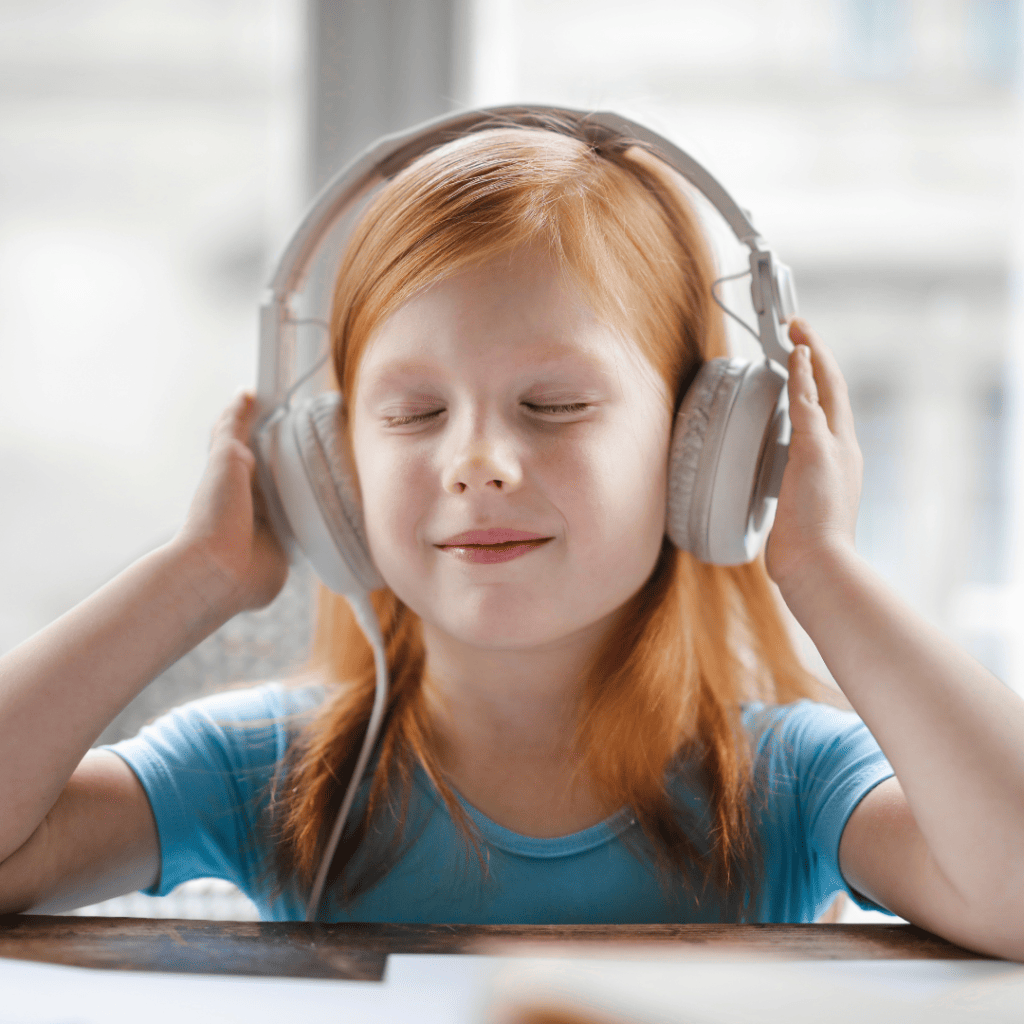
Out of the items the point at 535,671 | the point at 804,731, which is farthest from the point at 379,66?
the point at 804,731

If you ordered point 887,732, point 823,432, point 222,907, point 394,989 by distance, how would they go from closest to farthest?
point 394,989 → point 887,732 → point 823,432 → point 222,907

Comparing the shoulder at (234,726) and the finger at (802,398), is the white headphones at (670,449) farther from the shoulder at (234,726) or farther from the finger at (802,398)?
the shoulder at (234,726)

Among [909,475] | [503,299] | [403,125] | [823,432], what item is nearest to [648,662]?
[823,432]

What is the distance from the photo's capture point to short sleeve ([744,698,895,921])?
0.70m

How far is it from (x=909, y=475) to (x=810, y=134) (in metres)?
0.70

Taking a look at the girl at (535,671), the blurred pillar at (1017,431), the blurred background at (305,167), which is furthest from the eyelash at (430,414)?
the blurred pillar at (1017,431)

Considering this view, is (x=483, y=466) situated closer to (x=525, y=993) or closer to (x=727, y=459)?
(x=727, y=459)

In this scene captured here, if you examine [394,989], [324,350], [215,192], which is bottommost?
[394,989]

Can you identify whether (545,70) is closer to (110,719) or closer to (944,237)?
(944,237)

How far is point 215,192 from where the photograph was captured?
146cm

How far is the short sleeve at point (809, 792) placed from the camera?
70cm

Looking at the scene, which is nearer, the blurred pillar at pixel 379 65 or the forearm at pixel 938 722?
the forearm at pixel 938 722

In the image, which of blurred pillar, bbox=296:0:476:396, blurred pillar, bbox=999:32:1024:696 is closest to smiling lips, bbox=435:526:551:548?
blurred pillar, bbox=296:0:476:396

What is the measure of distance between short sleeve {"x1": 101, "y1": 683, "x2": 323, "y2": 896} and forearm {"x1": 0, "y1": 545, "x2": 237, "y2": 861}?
0.37 ft
